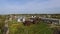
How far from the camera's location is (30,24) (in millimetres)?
2053

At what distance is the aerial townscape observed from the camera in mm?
2004

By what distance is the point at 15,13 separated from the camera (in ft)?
6.88

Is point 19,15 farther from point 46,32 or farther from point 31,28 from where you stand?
point 46,32

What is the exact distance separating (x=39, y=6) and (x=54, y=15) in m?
0.27

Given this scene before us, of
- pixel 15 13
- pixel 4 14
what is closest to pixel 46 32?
pixel 15 13

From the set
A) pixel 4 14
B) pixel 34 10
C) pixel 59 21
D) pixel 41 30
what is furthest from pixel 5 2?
pixel 59 21

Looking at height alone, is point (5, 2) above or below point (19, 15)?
above

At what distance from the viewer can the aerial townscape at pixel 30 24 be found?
200cm

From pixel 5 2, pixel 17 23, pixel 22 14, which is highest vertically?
pixel 5 2

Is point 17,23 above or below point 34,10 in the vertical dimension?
below

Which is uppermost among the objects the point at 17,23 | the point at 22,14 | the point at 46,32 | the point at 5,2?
the point at 5,2

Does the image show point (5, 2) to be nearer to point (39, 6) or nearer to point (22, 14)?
point (22, 14)

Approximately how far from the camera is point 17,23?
80.7 inches

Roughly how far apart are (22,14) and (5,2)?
1.08 ft
